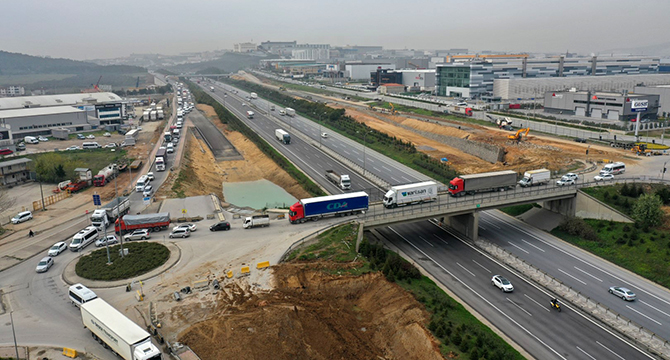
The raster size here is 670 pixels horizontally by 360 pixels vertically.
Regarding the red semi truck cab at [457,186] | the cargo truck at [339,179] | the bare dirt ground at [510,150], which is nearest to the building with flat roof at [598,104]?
the bare dirt ground at [510,150]

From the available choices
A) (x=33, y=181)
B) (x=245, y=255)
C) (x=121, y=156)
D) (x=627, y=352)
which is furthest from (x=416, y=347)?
(x=121, y=156)

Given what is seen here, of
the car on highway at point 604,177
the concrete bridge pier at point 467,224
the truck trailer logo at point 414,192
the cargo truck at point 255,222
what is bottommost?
the concrete bridge pier at point 467,224

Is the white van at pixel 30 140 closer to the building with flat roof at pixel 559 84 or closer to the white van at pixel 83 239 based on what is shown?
the white van at pixel 83 239

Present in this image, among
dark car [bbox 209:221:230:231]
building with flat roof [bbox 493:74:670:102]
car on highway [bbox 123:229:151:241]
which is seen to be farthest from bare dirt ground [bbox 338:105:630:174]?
building with flat roof [bbox 493:74:670:102]

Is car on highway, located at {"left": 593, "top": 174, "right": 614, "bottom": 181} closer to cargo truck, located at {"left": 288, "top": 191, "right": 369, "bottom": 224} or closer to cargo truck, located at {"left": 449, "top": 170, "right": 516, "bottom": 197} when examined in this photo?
cargo truck, located at {"left": 449, "top": 170, "right": 516, "bottom": 197}

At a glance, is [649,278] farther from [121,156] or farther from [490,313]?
[121,156]
